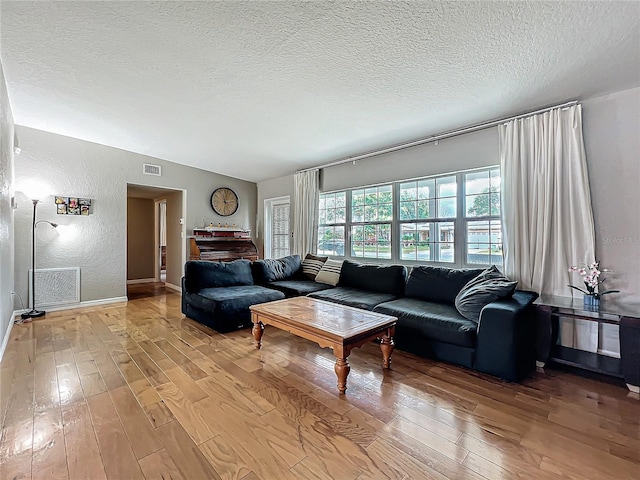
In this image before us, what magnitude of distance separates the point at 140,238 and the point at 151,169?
263cm

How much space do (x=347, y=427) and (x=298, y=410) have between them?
0.34m

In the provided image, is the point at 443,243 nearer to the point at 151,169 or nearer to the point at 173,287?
the point at 151,169

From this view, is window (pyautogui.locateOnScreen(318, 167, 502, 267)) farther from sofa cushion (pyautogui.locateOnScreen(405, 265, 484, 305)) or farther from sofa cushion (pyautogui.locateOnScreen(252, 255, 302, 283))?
sofa cushion (pyautogui.locateOnScreen(252, 255, 302, 283))

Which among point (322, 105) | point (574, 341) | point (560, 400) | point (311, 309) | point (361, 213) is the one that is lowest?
point (560, 400)

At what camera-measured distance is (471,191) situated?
3.45 meters

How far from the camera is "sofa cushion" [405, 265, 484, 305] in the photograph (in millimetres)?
3041

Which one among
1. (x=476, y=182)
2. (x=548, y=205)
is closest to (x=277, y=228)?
(x=476, y=182)

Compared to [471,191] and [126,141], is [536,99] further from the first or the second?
[126,141]

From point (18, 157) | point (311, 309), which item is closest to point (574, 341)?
point (311, 309)

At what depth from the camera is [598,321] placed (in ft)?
7.09

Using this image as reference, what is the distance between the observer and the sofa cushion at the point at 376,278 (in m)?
3.58

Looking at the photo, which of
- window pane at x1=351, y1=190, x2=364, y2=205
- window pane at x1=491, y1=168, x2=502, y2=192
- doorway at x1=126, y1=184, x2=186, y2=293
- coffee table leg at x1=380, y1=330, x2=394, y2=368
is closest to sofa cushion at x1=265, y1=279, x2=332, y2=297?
window pane at x1=351, y1=190, x2=364, y2=205

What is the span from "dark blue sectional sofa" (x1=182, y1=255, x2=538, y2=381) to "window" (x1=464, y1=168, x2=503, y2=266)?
1.50 ft

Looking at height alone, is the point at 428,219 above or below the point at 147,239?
above
